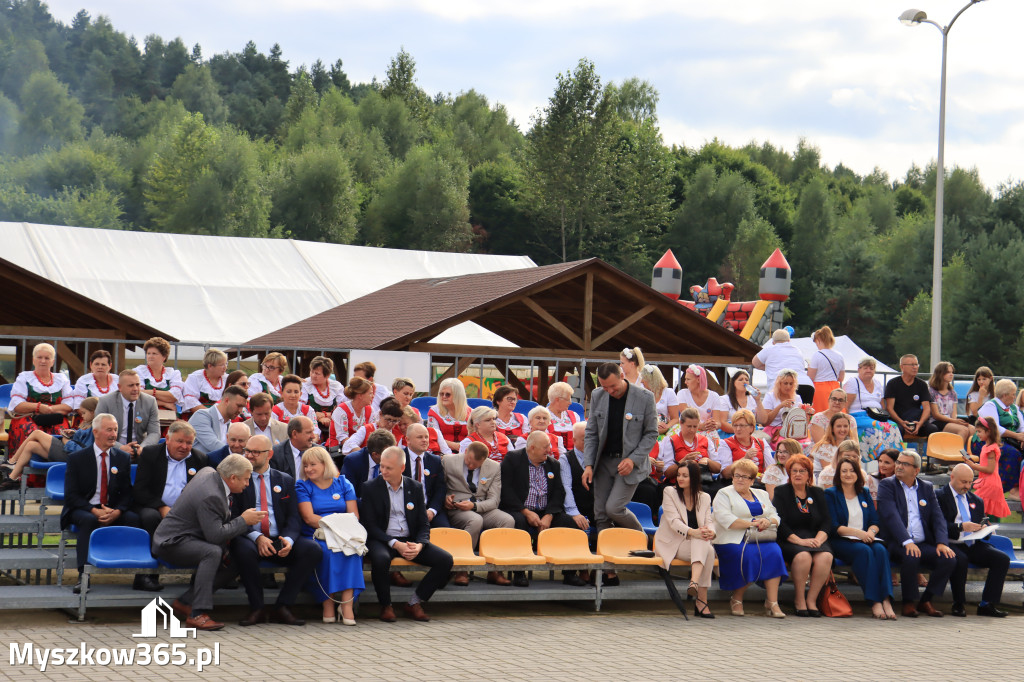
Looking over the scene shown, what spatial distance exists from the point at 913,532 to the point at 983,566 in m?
0.80

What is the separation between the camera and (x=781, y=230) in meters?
75.1

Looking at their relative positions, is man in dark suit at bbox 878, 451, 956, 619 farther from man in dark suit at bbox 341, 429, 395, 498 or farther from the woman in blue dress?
the woman in blue dress

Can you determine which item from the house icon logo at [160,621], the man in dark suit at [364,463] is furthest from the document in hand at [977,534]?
the house icon logo at [160,621]

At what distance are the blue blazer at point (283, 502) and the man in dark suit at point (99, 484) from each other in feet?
2.80

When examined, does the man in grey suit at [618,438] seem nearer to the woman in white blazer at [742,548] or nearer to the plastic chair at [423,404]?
the woman in white blazer at [742,548]

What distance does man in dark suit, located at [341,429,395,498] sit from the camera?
877 cm

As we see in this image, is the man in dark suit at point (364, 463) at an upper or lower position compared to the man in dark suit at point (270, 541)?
upper

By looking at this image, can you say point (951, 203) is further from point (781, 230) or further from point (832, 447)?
point (832, 447)

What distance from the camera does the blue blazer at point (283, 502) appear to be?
8.09m

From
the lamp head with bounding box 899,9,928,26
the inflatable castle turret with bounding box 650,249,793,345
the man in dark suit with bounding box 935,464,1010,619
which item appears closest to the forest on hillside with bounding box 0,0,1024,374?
the inflatable castle turret with bounding box 650,249,793,345

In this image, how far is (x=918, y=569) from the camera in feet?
32.5

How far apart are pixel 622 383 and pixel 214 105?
87859 millimetres

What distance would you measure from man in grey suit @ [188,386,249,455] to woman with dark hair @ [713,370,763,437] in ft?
15.4

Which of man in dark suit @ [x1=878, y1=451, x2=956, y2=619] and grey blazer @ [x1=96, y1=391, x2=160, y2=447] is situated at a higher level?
grey blazer @ [x1=96, y1=391, x2=160, y2=447]
